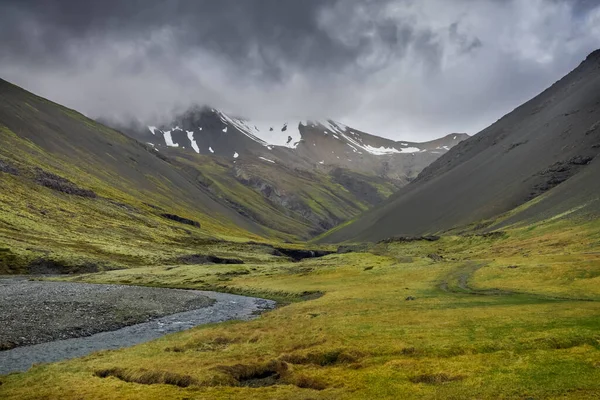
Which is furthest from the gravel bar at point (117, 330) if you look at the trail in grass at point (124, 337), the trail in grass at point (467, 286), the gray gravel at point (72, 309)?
the trail in grass at point (467, 286)

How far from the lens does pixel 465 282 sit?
73375 mm

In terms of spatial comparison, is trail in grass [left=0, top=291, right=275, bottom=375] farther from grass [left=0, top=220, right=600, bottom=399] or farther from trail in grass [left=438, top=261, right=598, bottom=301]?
trail in grass [left=438, top=261, right=598, bottom=301]

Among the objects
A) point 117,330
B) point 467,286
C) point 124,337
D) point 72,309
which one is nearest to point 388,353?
point 124,337

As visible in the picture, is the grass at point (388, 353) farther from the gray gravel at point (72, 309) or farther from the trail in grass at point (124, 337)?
the gray gravel at point (72, 309)

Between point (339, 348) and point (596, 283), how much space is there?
132 ft

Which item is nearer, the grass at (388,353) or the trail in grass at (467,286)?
the grass at (388,353)

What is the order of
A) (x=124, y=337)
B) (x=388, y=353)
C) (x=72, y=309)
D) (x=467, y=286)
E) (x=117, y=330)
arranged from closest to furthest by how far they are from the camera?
(x=388, y=353) → (x=124, y=337) → (x=117, y=330) → (x=72, y=309) → (x=467, y=286)

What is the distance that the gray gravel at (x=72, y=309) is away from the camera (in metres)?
50.1

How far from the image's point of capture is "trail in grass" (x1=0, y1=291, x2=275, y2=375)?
40.1m

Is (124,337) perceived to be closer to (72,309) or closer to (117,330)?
(117,330)

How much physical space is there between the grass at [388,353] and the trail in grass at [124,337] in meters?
5.03

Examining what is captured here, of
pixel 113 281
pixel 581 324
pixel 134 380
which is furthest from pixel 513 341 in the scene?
pixel 113 281

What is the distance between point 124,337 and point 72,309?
17828mm

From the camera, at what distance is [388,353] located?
34781 mm
